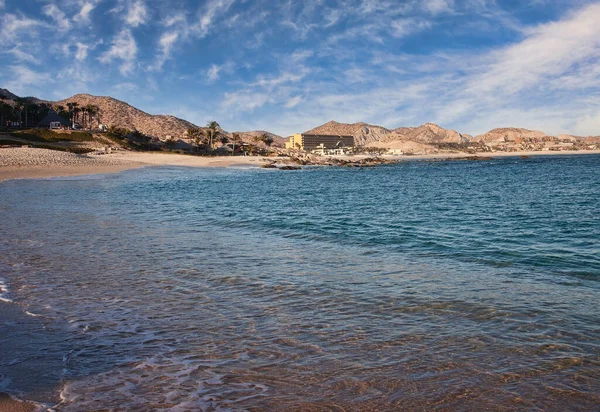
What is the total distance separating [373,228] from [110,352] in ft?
49.3

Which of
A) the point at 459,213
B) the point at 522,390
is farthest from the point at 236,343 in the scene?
the point at 459,213

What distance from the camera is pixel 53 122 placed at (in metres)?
136

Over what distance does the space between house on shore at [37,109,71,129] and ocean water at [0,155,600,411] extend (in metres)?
137

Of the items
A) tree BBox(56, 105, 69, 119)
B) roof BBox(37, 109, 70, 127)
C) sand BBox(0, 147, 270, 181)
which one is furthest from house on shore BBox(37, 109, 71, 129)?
sand BBox(0, 147, 270, 181)

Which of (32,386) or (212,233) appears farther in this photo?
(212,233)

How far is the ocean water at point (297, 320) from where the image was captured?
5.37m

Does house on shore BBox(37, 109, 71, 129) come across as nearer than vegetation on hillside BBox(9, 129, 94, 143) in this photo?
No

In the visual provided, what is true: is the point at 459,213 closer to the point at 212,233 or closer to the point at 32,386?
the point at 212,233

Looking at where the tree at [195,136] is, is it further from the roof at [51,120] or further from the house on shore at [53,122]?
the roof at [51,120]

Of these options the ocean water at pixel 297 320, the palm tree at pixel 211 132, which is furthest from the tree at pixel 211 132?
the ocean water at pixel 297 320

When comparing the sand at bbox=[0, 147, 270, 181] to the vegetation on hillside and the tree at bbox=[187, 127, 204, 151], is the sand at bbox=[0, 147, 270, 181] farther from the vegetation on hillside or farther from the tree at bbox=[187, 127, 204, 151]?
the tree at bbox=[187, 127, 204, 151]

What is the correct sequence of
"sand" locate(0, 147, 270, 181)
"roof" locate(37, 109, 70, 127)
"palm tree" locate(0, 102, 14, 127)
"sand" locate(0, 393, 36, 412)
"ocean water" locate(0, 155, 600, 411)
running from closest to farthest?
1. "sand" locate(0, 393, 36, 412)
2. "ocean water" locate(0, 155, 600, 411)
3. "sand" locate(0, 147, 270, 181)
4. "palm tree" locate(0, 102, 14, 127)
5. "roof" locate(37, 109, 70, 127)

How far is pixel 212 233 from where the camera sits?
705 inches

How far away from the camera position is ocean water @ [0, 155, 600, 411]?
537 centimetres
